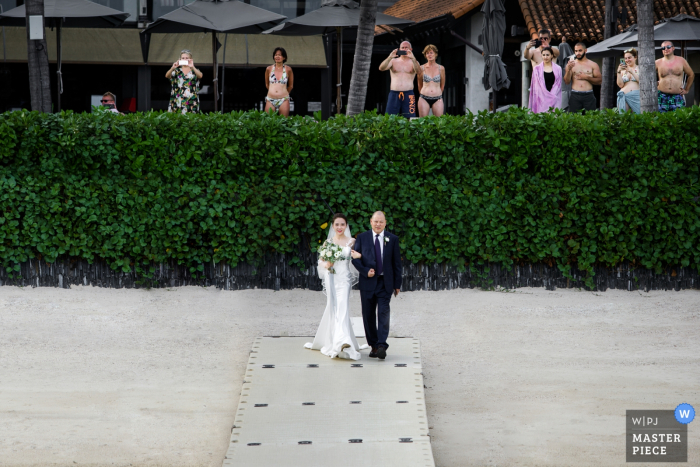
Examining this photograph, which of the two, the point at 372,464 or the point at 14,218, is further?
the point at 14,218

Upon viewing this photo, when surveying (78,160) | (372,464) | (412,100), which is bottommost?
(372,464)

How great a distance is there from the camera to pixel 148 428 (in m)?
7.00

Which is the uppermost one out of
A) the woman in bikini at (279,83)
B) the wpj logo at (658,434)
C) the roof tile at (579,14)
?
the roof tile at (579,14)

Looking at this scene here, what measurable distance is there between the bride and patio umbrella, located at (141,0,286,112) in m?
7.81

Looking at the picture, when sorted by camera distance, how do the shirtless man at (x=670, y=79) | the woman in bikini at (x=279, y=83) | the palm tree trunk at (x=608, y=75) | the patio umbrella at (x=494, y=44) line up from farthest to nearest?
the palm tree trunk at (x=608, y=75), the patio umbrella at (x=494, y=44), the woman in bikini at (x=279, y=83), the shirtless man at (x=670, y=79)

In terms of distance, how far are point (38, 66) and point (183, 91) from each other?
274 centimetres

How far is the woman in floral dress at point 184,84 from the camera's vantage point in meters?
15.3

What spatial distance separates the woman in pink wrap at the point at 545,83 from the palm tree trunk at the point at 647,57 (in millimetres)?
1935

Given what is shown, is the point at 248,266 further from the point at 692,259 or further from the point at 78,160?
Answer: the point at 692,259

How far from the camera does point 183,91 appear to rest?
50.4ft

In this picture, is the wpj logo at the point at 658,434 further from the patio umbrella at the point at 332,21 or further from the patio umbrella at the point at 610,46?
the patio umbrella at the point at 610,46

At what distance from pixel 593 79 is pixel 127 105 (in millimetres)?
12246

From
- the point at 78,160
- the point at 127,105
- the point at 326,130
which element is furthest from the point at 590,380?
the point at 127,105

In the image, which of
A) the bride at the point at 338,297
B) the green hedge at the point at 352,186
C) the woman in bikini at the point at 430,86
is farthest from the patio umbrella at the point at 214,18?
the bride at the point at 338,297
